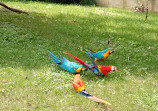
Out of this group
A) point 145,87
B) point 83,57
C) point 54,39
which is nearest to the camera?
point 145,87

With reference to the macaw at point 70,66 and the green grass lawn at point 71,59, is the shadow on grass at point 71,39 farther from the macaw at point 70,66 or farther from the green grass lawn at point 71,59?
the macaw at point 70,66

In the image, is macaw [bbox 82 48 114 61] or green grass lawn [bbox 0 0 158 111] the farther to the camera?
macaw [bbox 82 48 114 61]

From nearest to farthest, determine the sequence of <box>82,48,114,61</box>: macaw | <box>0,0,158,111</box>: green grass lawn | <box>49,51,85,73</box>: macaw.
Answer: <box>0,0,158,111</box>: green grass lawn < <box>49,51,85,73</box>: macaw < <box>82,48,114,61</box>: macaw

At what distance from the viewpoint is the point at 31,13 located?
8.58 m

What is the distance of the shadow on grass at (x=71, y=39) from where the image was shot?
Answer: 16.8 feet

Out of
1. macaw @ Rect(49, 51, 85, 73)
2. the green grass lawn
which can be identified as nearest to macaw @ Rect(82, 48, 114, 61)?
the green grass lawn

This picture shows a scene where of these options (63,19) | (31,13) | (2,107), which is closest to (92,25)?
(63,19)

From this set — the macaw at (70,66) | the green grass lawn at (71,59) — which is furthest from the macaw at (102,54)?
the macaw at (70,66)

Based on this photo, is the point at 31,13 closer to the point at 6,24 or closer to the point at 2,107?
the point at 6,24

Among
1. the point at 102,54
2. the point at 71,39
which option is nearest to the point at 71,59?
the point at 102,54

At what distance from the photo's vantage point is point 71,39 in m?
6.46

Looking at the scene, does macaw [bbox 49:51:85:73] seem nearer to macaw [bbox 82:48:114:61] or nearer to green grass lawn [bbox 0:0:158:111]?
green grass lawn [bbox 0:0:158:111]

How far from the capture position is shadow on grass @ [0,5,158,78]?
202 inches

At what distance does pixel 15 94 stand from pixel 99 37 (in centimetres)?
364
